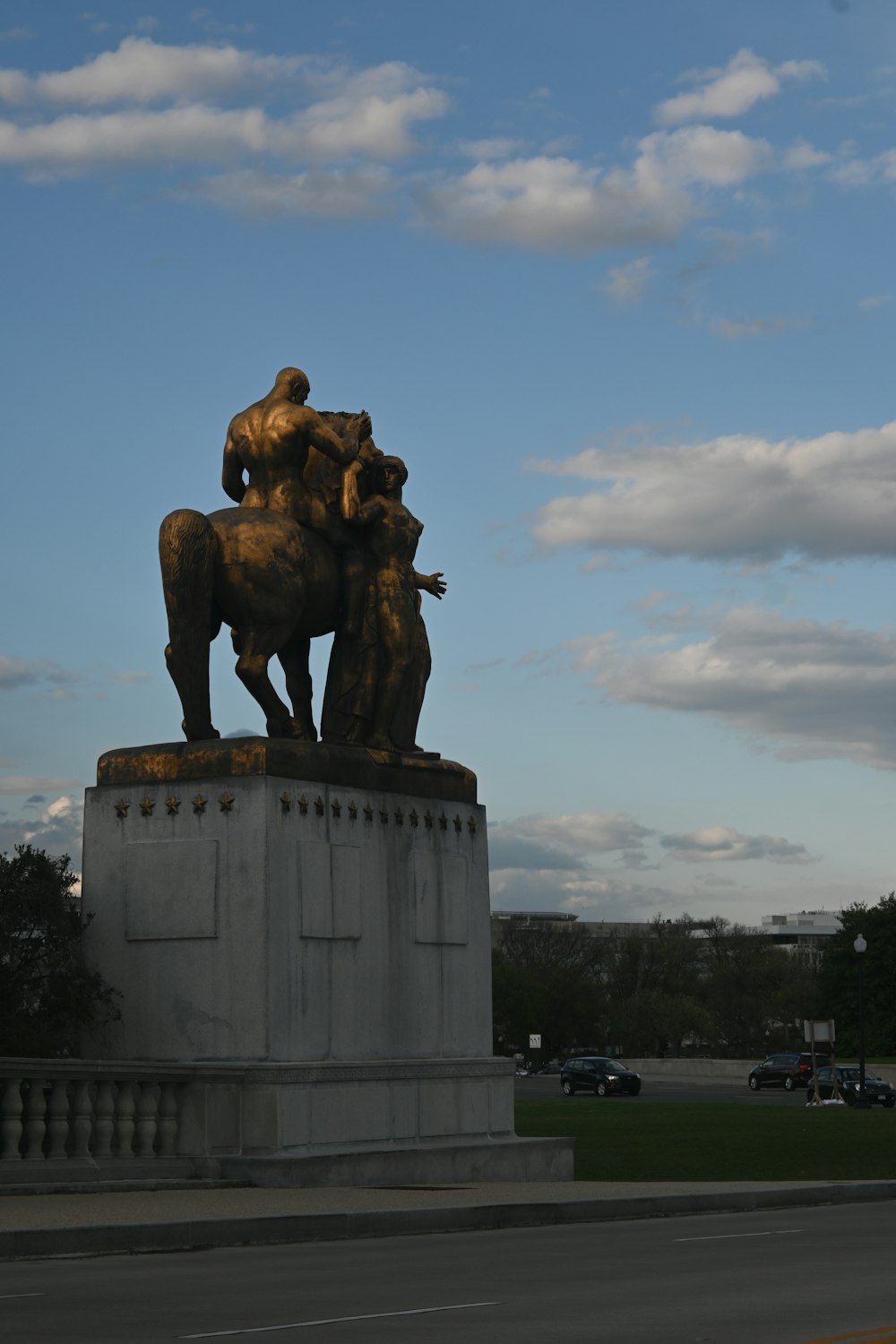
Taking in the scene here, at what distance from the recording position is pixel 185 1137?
17.8m

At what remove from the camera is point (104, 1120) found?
672 inches

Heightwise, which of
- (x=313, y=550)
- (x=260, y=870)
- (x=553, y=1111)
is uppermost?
(x=313, y=550)

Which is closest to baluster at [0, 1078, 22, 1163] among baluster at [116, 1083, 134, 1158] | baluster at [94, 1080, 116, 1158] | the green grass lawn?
baluster at [94, 1080, 116, 1158]

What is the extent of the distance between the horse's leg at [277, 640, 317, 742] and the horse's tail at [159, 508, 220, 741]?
57.2 inches

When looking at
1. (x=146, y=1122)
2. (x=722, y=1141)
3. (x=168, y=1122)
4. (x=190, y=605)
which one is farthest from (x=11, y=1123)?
(x=722, y=1141)

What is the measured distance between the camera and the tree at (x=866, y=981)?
9469 cm

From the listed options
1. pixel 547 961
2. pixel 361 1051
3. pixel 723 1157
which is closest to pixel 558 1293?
pixel 361 1051

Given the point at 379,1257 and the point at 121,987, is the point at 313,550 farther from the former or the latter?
the point at 379,1257

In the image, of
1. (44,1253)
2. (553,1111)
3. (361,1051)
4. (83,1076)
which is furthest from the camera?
(553,1111)

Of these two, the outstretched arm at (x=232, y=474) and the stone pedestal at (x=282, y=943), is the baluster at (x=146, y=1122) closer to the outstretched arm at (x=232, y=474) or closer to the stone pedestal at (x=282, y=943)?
the stone pedestal at (x=282, y=943)

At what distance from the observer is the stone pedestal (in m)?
18.2

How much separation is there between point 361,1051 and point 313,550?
4.97 metres

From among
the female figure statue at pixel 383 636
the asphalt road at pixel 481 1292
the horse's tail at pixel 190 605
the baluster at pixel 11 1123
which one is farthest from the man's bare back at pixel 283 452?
the asphalt road at pixel 481 1292

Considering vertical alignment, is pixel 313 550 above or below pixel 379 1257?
above
